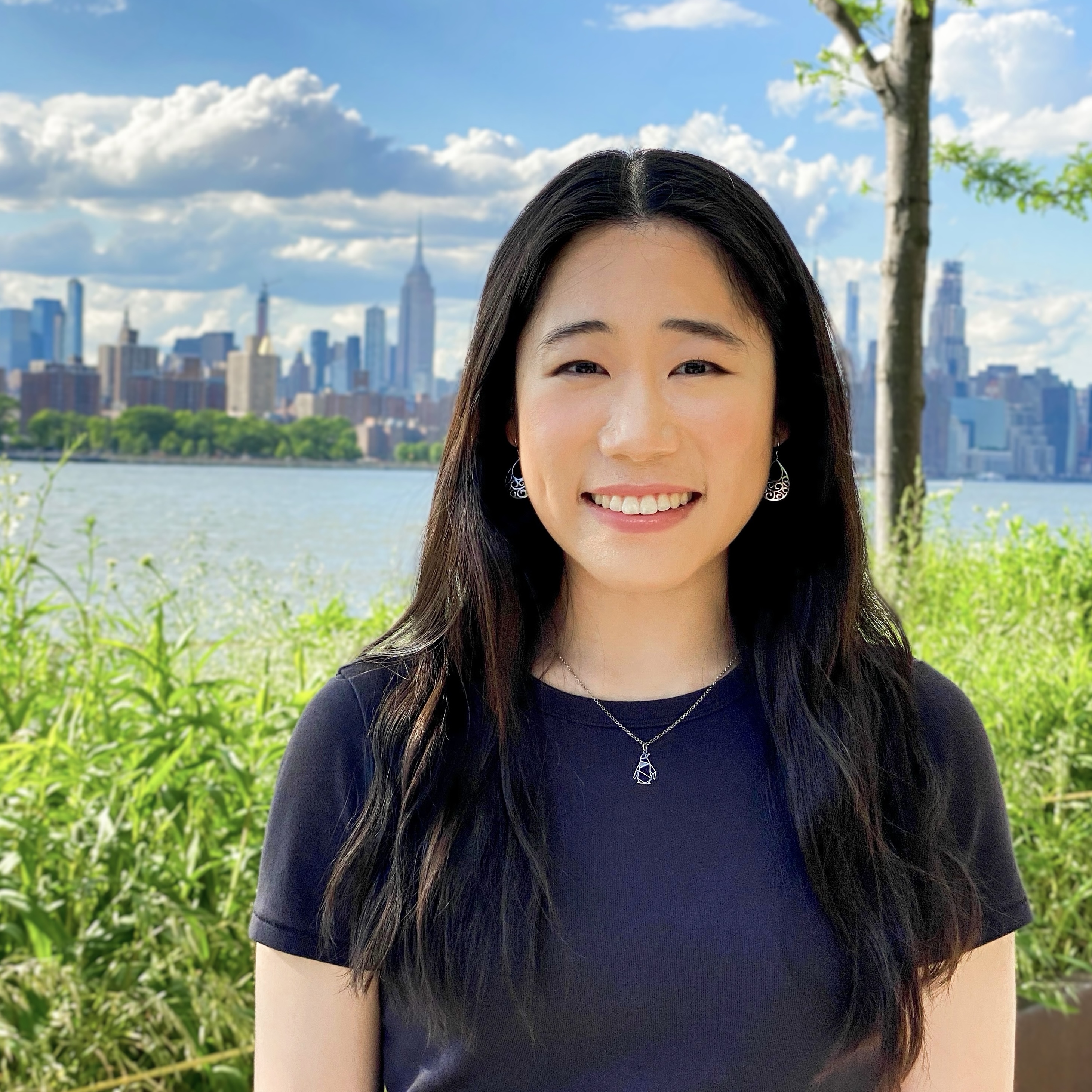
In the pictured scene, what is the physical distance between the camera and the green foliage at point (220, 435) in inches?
273

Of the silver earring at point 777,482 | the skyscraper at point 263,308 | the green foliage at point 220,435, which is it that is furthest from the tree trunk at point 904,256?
the skyscraper at point 263,308

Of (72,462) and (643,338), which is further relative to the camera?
(72,462)

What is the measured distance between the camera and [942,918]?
1.25m

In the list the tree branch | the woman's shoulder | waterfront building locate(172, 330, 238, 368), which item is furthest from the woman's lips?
waterfront building locate(172, 330, 238, 368)

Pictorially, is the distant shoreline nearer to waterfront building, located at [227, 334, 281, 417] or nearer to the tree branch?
waterfront building, located at [227, 334, 281, 417]

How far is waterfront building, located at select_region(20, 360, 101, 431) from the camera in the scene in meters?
7.16

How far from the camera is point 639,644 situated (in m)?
1.37

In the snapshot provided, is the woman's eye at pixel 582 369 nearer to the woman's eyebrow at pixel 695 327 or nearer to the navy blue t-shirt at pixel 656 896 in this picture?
the woman's eyebrow at pixel 695 327

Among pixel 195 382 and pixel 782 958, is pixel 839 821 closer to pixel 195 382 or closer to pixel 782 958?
pixel 782 958

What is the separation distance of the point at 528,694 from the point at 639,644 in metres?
0.14

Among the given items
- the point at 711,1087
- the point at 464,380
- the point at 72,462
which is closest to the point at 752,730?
the point at 711,1087

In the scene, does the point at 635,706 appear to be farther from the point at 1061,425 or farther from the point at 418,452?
the point at 1061,425

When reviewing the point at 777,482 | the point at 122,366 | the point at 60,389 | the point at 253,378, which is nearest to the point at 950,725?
the point at 777,482

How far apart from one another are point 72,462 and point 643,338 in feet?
6.78
